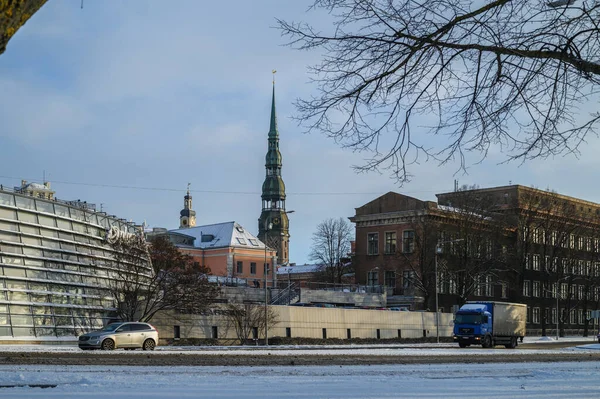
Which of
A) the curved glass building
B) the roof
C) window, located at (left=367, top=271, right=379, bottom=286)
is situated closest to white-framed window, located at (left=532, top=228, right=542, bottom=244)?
window, located at (left=367, top=271, right=379, bottom=286)

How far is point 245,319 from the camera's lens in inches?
2477

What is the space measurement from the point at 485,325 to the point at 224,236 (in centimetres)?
8103

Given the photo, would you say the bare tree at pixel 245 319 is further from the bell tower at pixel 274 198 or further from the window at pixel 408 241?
the bell tower at pixel 274 198

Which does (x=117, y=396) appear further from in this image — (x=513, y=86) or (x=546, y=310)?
(x=546, y=310)

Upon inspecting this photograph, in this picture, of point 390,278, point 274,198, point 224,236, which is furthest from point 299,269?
point 390,278

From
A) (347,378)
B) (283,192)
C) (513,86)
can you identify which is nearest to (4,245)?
(347,378)

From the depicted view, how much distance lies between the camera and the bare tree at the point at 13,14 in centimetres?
506

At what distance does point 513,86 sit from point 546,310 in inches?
4051

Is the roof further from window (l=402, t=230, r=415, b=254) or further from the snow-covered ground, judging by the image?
the snow-covered ground

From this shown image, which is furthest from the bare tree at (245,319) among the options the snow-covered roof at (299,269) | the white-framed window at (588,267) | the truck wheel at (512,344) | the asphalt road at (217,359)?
the snow-covered roof at (299,269)

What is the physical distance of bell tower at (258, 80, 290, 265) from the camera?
178375mm

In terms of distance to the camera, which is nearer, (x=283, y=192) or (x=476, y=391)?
(x=476, y=391)

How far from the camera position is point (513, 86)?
10578 millimetres

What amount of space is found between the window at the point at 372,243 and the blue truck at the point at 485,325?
140 feet
